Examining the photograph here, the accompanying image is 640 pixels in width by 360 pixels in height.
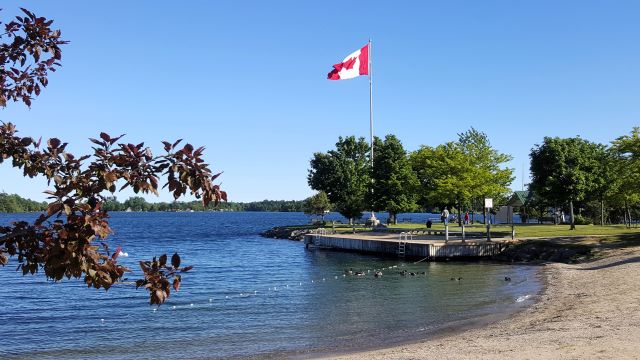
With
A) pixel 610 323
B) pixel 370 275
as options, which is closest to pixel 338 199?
pixel 370 275

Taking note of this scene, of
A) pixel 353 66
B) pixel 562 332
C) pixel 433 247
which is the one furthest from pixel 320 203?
pixel 562 332

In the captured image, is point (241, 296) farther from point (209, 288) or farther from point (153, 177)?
point (153, 177)

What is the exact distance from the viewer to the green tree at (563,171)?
56.0 metres

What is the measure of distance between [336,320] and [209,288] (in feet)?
43.2

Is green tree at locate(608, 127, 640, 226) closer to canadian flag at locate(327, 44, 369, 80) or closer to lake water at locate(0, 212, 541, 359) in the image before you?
lake water at locate(0, 212, 541, 359)

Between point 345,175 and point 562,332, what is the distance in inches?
2818

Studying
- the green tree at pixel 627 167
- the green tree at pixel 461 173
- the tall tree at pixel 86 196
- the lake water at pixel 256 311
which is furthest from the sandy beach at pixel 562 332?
the green tree at pixel 461 173

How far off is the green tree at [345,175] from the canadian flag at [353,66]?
759 inches

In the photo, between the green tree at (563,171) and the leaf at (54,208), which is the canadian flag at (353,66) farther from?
the leaf at (54,208)

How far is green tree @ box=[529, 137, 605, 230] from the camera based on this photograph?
2206 inches

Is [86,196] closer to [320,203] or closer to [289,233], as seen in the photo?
[289,233]

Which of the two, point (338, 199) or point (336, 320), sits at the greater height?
point (338, 199)

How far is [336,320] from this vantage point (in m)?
22.4

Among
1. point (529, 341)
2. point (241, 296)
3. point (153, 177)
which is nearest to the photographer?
point (153, 177)
